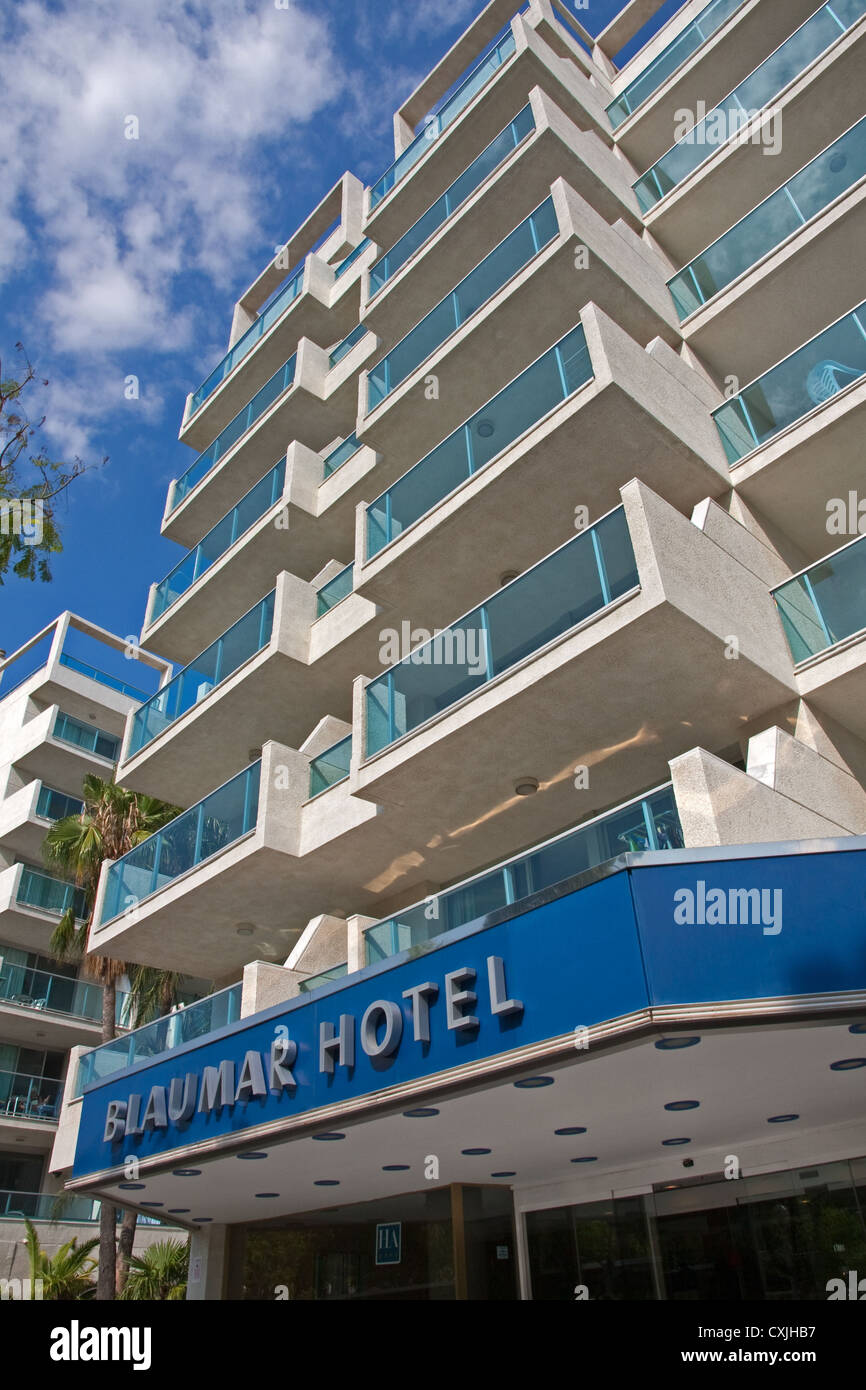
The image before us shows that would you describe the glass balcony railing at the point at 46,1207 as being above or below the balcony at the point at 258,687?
below

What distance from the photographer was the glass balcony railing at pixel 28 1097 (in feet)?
91.8

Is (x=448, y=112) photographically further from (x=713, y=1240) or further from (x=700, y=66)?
(x=713, y=1240)

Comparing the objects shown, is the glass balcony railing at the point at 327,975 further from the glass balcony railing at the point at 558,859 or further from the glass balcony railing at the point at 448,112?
the glass balcony railing at the point at 448,112

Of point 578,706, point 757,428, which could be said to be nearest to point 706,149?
point 757,428

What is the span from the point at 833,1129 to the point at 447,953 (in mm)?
4406

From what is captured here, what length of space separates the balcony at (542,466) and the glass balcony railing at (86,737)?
23.9 metres

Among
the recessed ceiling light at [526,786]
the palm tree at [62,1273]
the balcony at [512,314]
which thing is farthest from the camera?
the palm tree at [62,1273]

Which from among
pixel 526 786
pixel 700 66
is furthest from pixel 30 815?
pixel 700 66

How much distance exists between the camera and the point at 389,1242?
40.6 feet

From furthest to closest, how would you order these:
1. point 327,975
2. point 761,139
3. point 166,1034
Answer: point 761,139, point 166,1034, point 327,975

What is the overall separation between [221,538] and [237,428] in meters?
3.70

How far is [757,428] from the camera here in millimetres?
12562

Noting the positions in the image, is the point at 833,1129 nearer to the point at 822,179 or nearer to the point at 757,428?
the point at 757,428
